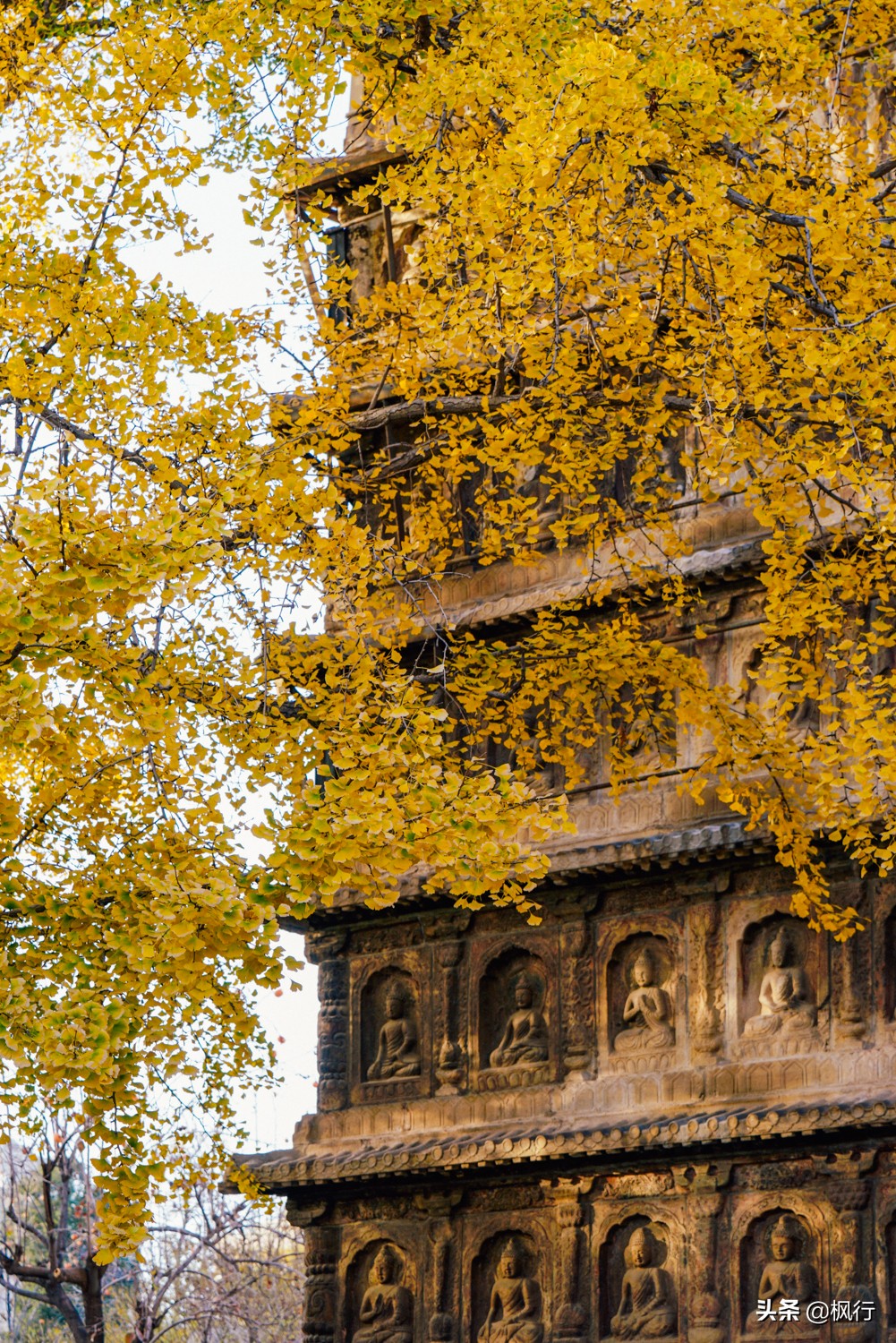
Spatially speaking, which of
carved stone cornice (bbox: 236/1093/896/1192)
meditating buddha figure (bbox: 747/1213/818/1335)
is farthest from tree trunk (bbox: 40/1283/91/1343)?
meditating buddha figure (bbox: 747/1213/818/1335)

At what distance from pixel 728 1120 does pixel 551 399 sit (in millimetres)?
4738

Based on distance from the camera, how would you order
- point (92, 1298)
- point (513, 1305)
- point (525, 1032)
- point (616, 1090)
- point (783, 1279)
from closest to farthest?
point (783, 1279), point (616, 1090), point (513, 1305), point (525, 1032), point (92, 1298)

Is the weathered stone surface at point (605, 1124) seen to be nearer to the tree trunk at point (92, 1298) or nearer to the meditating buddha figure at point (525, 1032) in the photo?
the meditating buddha figure at point (525, 1032)

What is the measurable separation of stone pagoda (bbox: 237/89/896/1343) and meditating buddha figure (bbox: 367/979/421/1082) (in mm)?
22

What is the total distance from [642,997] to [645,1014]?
0.12 m

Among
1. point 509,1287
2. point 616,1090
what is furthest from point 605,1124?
point 509,1287

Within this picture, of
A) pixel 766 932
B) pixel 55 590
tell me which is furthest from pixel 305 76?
pixel 766 932

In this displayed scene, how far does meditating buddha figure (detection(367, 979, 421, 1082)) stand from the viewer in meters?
14.9

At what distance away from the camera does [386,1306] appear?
47.5 ft

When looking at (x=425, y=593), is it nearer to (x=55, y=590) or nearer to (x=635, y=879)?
(x=635, y=879)

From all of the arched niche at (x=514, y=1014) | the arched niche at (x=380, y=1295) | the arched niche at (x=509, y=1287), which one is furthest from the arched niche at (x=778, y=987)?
the arched niche at (x=380, y=1295)

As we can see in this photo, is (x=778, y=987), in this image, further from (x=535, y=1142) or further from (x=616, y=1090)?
(x=535, y=1142)

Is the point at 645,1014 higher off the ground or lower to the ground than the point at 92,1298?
higher

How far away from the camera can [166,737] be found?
8852 mm
